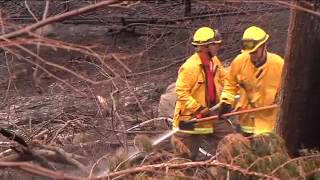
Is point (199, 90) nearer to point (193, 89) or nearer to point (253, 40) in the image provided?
point (193, 89)

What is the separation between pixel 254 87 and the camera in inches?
269

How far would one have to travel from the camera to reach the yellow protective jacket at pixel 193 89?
7109mm

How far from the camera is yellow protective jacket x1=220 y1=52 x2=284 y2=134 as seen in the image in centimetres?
671

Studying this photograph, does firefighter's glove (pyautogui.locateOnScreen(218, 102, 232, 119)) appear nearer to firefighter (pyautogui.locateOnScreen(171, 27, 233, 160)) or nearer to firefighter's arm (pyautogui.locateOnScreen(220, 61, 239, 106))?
firefighter's arm (pyautogui.locateOnScreen(220, 61, 239, 106))

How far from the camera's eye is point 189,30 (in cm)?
1330

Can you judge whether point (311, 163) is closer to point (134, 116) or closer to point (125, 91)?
point (134, 116)

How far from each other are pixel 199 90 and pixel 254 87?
26.9 inches

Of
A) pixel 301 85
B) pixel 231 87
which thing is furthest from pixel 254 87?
pixel 301 85

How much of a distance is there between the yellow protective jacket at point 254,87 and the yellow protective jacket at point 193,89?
275 millimetres

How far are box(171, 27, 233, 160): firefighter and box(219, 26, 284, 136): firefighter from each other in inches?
10.1

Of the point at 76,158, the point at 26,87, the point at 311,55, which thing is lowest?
the point at 26,87

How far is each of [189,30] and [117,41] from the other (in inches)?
66.0

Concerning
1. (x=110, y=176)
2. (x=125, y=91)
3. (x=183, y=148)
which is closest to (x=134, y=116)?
(x=125, y=91)

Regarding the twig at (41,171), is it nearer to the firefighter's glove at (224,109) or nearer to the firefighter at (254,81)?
the firefighter at (254,81)
